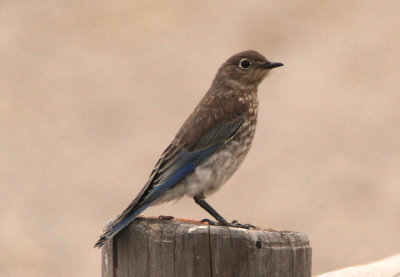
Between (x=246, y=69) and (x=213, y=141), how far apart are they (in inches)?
41.0

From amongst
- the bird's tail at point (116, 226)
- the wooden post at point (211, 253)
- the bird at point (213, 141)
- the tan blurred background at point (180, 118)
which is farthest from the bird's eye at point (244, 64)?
the tan blurred background at point (180, 118)

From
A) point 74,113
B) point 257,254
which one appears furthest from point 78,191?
point 257,254

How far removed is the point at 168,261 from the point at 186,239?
15 centimetres

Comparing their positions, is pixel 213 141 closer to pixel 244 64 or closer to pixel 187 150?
pixel 187 150

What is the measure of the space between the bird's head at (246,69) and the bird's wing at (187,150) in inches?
20.5

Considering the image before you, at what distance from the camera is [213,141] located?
26.7 feet

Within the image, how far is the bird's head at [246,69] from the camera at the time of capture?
8.89m

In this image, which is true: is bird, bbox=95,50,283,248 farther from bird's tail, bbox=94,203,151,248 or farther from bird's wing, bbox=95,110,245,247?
bird's tail, bbox=94,203,151,248

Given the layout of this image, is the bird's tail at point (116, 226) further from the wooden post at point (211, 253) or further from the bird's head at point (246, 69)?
the bird's head at point (246, 69)

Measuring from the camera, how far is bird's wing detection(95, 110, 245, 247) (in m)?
7.42

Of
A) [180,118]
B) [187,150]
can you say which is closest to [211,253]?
[187,150]

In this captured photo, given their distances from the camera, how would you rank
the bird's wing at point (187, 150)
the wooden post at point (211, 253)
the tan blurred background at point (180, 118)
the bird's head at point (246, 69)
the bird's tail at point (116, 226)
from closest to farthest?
the wooden post at point (211, 253) → the bird's tail at point (116, 226) → the bird's wing at point (187, 150) → the bird's head at point (246, 69) → the tan blurred background at point (180, 118)

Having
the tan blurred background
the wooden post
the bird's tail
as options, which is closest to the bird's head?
the bird's tail

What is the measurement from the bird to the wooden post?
84 centimetres
